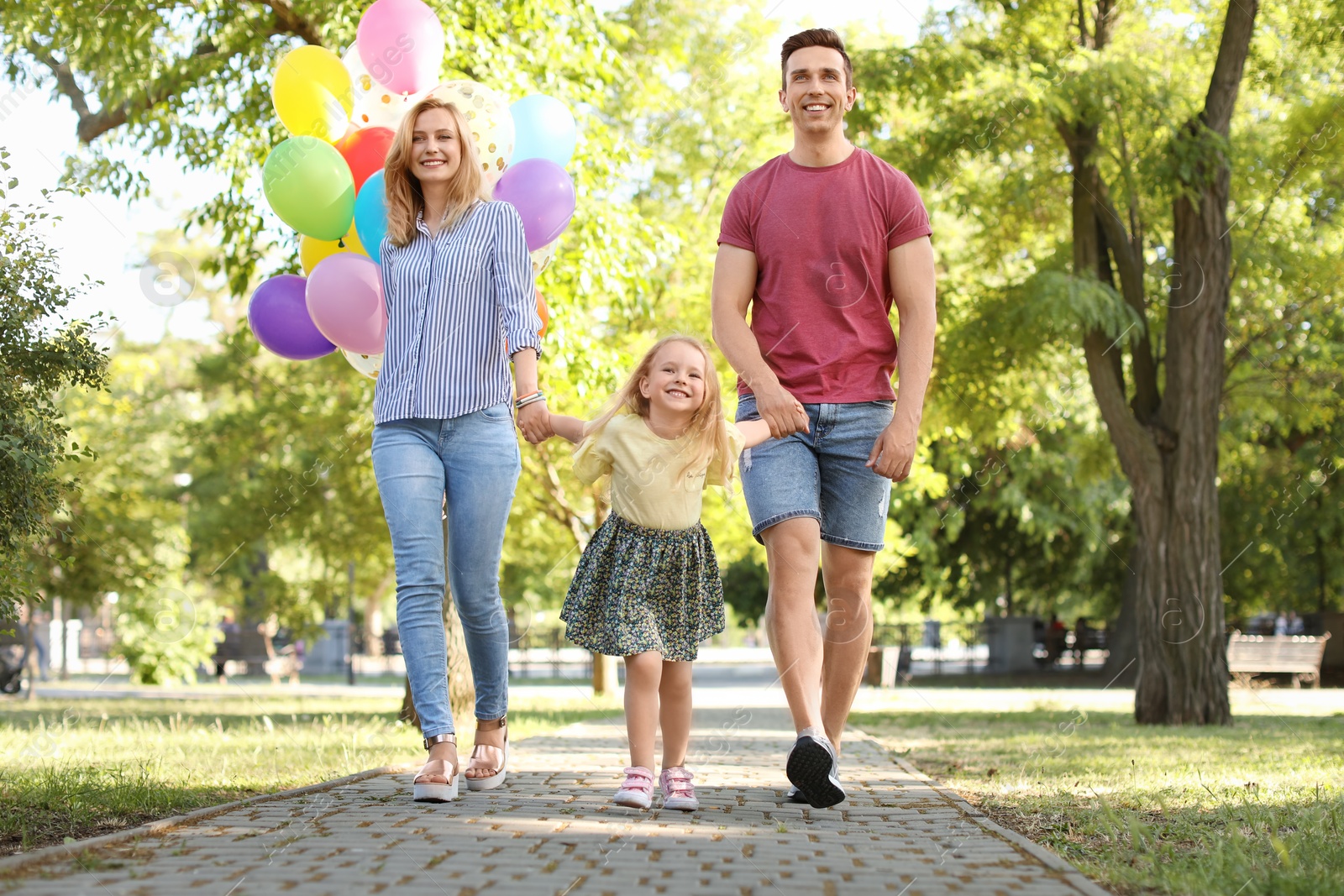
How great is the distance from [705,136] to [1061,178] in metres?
5.36

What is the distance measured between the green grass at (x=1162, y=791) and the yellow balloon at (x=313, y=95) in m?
4.41

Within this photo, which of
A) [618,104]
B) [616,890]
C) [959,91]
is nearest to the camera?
[616,890]

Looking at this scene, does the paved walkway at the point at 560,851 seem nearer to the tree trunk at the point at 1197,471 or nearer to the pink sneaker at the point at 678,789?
the pink sneaker at the point at 678,789

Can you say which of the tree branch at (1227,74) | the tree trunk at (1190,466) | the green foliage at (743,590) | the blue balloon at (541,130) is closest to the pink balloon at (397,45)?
the blue balloon at (541,130)

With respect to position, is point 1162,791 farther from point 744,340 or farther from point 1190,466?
point 1190,466

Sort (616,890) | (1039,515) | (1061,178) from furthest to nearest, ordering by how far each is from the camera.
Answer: (1039,515), (1061,178), (616,890)

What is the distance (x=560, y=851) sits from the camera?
3354 mm

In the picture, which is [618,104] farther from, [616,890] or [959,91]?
[616,890]

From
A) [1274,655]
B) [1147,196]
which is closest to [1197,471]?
[1147,196]

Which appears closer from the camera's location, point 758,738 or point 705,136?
point 758,738

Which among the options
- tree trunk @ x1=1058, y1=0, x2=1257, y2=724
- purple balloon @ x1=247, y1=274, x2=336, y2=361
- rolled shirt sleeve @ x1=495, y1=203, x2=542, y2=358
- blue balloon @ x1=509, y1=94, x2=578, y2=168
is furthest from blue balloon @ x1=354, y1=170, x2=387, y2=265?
tree trunk @ x1=1058, y1=0, x2=1257, y2=724

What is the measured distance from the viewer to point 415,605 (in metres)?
4.42

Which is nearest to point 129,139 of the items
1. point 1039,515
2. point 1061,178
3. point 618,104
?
point 618,104

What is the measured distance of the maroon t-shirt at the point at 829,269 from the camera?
4633mm
